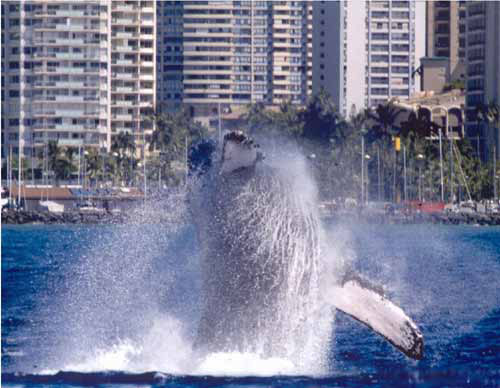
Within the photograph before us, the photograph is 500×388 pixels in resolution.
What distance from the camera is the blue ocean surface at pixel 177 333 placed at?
2047cm

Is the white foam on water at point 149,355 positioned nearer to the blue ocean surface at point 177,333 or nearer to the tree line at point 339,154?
the blue ocean surface at point 177,333

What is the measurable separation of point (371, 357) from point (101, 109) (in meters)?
165

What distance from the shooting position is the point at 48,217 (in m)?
148

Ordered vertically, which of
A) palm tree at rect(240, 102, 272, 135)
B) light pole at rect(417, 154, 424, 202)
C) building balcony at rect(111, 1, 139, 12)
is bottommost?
light pole at rect(417, 154, 424, 202)

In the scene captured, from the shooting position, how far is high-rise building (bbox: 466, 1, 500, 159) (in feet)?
553

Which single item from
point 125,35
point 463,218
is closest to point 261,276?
point 463,218

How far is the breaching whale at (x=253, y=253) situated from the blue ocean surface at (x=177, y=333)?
433 mm

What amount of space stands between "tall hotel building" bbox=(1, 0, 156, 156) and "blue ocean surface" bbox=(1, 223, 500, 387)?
129 metres

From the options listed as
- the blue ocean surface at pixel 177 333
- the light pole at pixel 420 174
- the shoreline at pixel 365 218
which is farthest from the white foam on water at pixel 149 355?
the light pole at pixel 420 174

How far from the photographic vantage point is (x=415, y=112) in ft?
573

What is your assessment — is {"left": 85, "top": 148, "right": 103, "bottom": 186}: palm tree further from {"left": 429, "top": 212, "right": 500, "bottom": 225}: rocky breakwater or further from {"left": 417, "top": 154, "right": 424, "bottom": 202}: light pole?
{"left": 429, "top": 212, "right": 500, "bottom": 225}: rocky breakwater

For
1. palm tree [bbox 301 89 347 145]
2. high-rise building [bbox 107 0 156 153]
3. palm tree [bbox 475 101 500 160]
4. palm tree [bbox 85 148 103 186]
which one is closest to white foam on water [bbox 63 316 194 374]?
palm tree [bbox 475 101 500 160]

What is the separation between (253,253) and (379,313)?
180 centimetres

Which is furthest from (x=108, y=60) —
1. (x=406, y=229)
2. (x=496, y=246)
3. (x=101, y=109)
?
(x=496, y=246)
